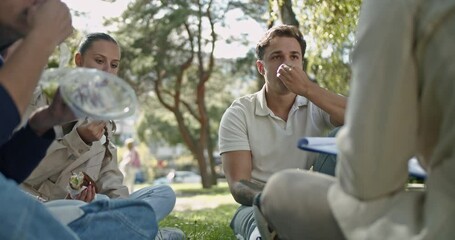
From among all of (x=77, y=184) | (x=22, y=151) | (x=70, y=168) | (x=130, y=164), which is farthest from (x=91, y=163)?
(x=130, y=164)

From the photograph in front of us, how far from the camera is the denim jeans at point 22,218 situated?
5.28ft

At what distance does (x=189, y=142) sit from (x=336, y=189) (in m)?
22.1

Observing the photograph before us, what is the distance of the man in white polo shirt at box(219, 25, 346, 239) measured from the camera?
3.54m

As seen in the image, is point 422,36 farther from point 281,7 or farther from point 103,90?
point 281,7

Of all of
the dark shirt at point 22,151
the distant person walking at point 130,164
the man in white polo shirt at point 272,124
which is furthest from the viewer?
the distant person walking at point 130,164

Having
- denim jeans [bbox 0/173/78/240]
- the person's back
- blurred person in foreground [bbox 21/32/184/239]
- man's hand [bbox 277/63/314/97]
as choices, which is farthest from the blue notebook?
man's hand [bbox 277/63/314/97]

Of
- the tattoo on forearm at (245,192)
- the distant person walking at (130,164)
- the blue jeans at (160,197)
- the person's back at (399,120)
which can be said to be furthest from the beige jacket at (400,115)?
the distant person walking at (130,164)

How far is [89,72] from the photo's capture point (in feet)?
6.38

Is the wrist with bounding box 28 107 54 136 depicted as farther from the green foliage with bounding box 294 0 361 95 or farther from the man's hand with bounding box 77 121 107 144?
the green foliage with bounding box 294 0 361 95

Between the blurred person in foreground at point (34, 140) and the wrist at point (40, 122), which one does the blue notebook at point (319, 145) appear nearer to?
the blurred person in foreground at point (34, 140)

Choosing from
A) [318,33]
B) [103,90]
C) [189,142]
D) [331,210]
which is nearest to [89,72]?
[103,90]

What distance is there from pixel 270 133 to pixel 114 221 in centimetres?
173

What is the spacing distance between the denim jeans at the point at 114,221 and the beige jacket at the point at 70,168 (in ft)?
3.33

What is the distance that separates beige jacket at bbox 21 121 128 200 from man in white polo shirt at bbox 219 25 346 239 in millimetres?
626
